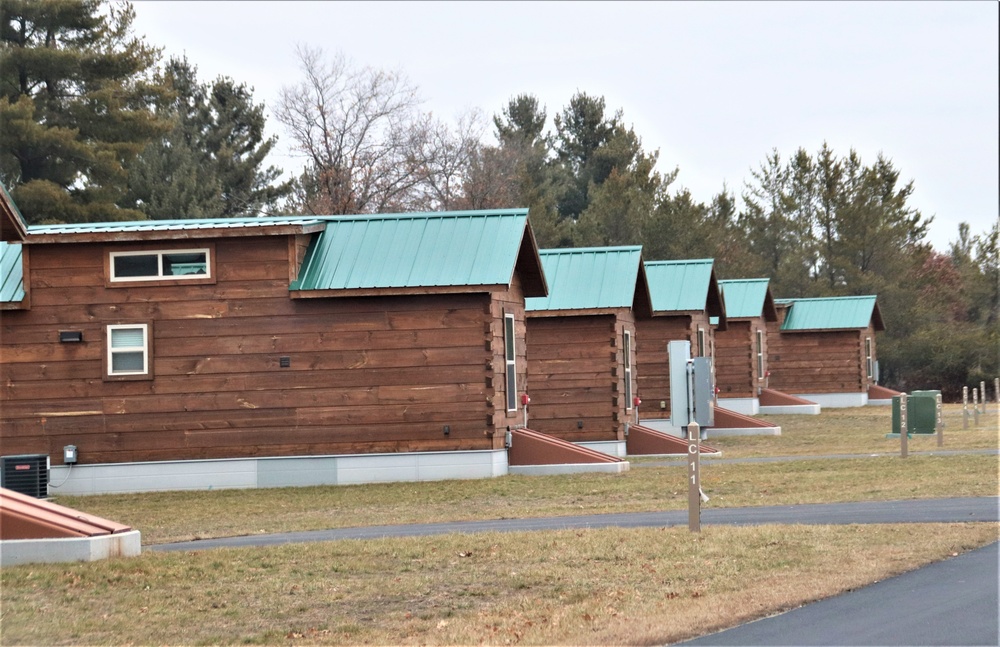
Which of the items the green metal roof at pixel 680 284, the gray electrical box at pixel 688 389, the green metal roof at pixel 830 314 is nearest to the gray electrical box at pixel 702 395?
the gray electrical box at pixel 688 389

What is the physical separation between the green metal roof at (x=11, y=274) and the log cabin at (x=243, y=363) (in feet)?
0.68

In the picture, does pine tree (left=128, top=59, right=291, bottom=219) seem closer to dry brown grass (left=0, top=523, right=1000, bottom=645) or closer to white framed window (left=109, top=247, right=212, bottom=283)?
white framed window (left=109, top=247, right=212, bottom=283)

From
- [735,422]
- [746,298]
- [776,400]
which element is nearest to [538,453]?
[735,422]

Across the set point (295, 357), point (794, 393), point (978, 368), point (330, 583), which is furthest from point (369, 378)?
point (978, 368)

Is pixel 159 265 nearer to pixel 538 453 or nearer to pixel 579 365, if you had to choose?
pixel 538 453

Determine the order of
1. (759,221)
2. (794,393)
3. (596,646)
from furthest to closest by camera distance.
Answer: (759,221), (794,393), (596,646)

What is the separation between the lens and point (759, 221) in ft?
257

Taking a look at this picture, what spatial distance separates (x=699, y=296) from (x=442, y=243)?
1576 centimetres

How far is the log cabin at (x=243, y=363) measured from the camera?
24328 millimetres

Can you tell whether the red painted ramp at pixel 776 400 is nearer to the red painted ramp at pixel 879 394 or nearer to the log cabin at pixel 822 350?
the log cabin at pixel 822 350

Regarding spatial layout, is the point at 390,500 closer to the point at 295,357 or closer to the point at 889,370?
the point at 295,357

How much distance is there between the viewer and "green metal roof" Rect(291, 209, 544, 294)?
24109 millimetres

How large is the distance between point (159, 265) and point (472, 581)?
14.5m

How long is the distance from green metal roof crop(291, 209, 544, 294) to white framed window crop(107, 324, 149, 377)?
3091 millimetres
